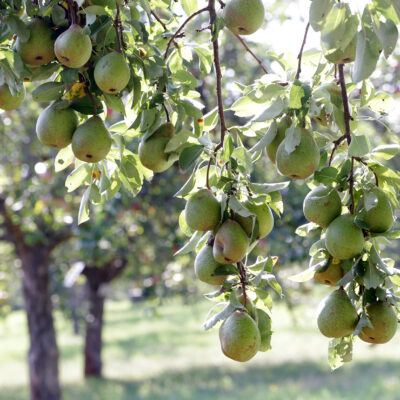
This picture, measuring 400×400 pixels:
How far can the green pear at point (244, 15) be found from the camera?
1275 mm

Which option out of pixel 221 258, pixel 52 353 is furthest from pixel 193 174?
pixel 52 353

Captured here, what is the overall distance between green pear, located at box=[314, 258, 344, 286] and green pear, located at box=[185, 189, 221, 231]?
10.6 inches

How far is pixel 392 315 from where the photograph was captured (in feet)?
3.92

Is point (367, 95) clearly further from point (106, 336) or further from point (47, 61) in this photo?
point (106, 336)

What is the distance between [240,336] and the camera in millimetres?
1145

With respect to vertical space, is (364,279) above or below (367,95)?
below

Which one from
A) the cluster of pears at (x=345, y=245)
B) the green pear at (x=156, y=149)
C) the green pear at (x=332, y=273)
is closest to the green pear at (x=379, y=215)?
the cluster of pears at (x=345, y=245)

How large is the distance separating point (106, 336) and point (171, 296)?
11.2m

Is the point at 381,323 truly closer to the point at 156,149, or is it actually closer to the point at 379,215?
the point at 379,215

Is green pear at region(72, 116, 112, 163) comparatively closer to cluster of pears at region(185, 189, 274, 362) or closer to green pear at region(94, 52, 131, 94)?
green pear at region(94, 52, 131, 94)

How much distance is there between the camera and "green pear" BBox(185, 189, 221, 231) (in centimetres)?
122

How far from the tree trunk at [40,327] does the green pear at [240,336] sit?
617 cm

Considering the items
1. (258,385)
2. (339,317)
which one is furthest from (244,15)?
(258,385)

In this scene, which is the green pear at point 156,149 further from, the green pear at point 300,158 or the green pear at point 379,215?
the green pear at point 379,215
